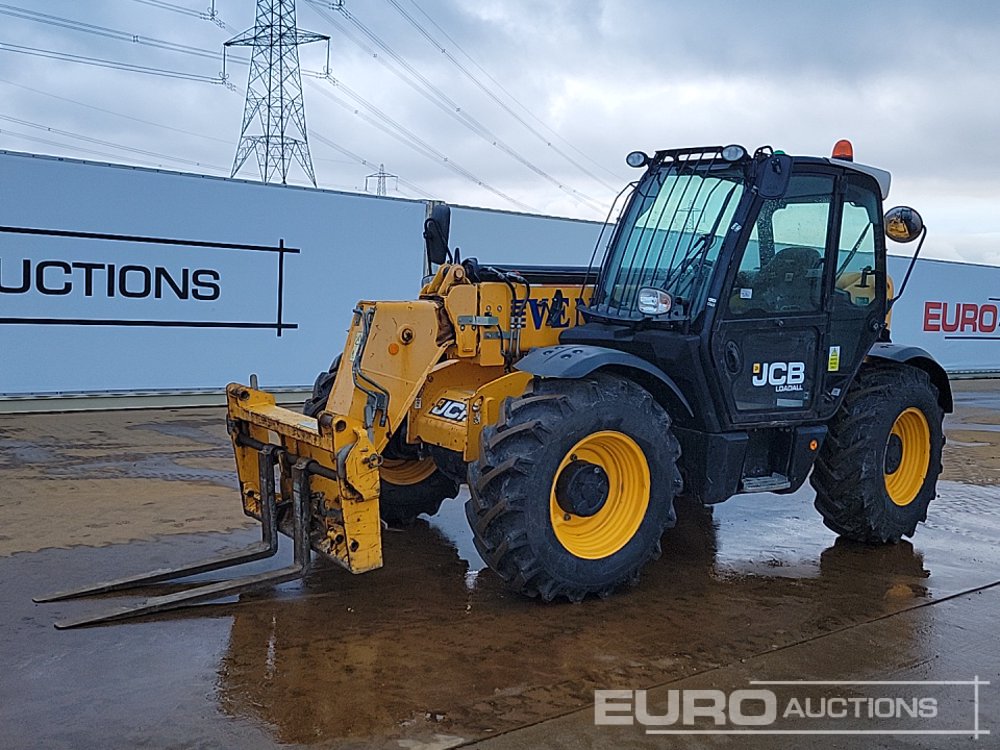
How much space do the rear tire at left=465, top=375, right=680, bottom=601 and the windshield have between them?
0.77m

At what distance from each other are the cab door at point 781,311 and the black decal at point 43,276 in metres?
8.12

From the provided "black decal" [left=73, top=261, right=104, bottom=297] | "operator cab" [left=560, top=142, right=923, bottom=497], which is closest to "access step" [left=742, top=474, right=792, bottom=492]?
"operator cab" [left=560, top=142, right=923, bottom=497]

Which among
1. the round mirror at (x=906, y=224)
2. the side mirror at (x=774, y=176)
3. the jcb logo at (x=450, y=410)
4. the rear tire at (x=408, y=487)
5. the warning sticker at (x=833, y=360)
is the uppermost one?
the side mirror at (x=774, y=176)

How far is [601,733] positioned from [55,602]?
2768 mm

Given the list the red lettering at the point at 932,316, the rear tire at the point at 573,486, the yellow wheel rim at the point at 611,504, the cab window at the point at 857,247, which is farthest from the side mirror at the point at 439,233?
the red lettering at the point at 932,316

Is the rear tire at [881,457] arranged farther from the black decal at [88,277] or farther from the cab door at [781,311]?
the black decal at [88,277]

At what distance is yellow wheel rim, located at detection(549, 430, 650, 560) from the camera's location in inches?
194

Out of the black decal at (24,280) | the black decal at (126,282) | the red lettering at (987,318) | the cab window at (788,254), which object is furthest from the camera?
the red lettering at (987,318)

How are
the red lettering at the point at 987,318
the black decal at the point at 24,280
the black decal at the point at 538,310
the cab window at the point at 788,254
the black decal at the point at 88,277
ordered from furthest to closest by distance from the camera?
1. the red lettering at the point at 987,318
2. the black decal at the point at 88,277
3. the black decal at the point at 24,280
4. the black decal at the point at 538,310
5. the cab window at the point at 788,254

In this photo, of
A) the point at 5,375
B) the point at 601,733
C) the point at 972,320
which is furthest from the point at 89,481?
the point at 972,320

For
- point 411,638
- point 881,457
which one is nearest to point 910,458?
point 881,457

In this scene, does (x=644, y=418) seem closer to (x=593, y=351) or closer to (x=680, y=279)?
(x=593, y=351)

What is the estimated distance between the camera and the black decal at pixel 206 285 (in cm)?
1162

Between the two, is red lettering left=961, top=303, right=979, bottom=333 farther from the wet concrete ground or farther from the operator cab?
the operator cab
